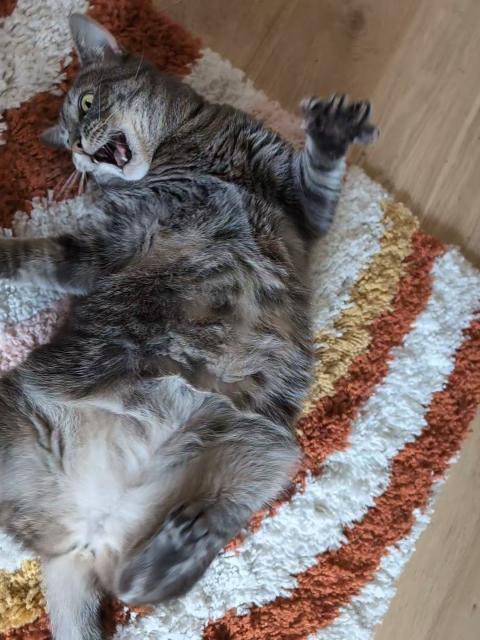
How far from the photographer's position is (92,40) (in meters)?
1.49

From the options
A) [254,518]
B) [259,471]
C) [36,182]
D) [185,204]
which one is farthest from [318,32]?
[254,518]

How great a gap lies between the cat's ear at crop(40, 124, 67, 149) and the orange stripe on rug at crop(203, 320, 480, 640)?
1063mm

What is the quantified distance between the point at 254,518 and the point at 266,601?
19 cm

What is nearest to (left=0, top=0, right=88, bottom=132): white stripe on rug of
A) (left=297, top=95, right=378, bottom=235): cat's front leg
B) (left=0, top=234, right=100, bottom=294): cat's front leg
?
(left=0, top=234, right=100, bottom=294): cat's front leg

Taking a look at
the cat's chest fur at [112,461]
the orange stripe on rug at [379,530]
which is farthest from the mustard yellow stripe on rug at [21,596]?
the orange stripe on rug at [379,530]

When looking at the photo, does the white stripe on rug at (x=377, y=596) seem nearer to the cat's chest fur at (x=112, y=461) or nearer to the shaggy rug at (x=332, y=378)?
the shaggy rug at (x=332, y=378)

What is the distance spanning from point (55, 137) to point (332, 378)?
0.86 meters

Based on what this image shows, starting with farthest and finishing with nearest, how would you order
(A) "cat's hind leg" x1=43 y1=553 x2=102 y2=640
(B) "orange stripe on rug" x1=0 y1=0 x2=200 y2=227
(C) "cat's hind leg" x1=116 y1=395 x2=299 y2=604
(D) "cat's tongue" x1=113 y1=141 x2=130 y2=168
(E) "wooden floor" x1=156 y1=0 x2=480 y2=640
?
1. (E) "wooden floor" x1=156 y1=0 x2=480 y2=640
2. (B) "orange stripe on rug" x1=0 y1=0 x2=200 y2=227
3. (D) "cat's tongue" x1=113 y1=141 x2=130 y2=168
4. (A) "cat's hind leg" x1=43 y1=553 x2=102 y2=640
5. (C) "cat's hind leg" x1=116 y1=395 x2=299 y2=604

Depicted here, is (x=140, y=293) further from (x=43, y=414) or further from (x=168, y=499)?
(x=168, y=499)

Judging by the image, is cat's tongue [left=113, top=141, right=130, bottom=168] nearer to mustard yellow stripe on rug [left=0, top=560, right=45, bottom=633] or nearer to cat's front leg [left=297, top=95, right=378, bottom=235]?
cat's front leg [left=297, top=95, right=378, bottom=235]

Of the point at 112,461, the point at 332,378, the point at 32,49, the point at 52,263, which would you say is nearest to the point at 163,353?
the point at 112,461

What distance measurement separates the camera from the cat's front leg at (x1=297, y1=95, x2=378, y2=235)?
50.6 inches

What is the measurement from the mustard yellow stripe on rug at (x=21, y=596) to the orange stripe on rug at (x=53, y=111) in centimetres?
79

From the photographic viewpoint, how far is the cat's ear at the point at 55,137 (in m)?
1.49
